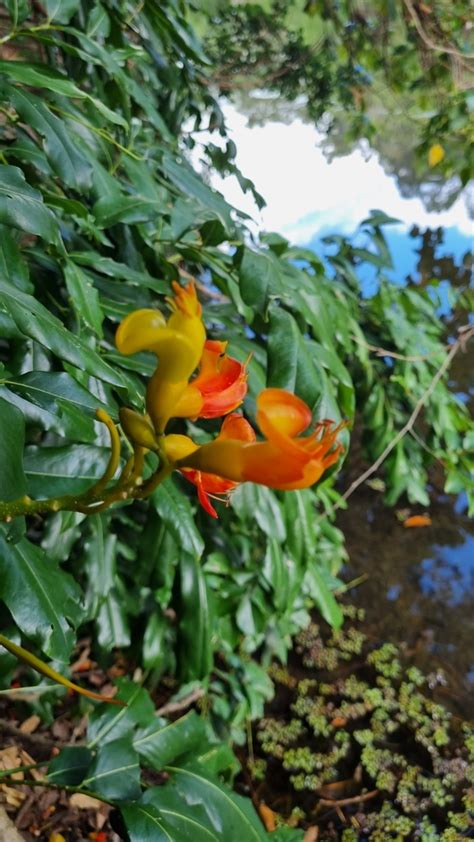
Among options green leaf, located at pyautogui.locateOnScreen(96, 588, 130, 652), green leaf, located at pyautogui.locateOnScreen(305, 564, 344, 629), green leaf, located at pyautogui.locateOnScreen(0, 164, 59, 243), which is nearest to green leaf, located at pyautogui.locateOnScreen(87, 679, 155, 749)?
green leaf, located at pyautogui.locateOnScreen(96, 588, 130, 652)

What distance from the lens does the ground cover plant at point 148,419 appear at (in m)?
0.32

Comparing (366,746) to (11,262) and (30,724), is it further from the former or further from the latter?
(11,262)

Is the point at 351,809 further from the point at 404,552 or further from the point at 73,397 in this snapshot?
the point at 73,397

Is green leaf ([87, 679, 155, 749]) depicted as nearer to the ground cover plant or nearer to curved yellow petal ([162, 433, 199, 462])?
the ground cover plant

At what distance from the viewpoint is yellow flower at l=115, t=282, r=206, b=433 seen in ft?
0.97

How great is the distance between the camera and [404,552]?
5.55ft

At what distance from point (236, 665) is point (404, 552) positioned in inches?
27.2

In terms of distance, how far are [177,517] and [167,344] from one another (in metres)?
0.44

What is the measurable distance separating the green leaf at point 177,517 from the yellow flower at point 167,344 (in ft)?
1.30

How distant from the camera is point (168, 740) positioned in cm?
78

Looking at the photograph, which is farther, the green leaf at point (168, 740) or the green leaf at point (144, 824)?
the green leaf at point (168, 740)

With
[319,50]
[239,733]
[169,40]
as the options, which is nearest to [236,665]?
[239,733]

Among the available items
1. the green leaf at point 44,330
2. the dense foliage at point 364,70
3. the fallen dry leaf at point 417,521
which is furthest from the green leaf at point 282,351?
the fallen dry leaf at point 417,521

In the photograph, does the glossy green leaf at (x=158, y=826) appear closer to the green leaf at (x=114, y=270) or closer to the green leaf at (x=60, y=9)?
the green leaf at (x=114, y=270)
